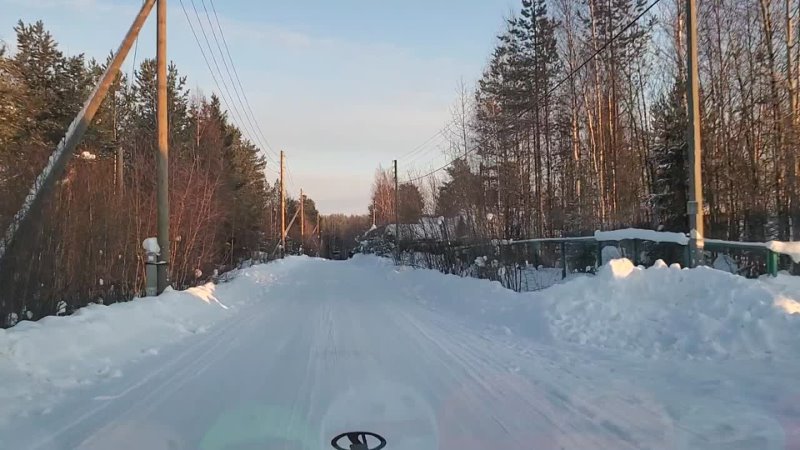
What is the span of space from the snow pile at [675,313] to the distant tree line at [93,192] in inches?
402

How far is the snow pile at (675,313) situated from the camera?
7.91 metres

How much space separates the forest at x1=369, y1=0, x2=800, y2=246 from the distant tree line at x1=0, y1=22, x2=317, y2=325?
10.5 m

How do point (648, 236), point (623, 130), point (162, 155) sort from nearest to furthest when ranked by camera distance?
1. point (648, 236)
2. point (162, 155)
3. point (623, 130)

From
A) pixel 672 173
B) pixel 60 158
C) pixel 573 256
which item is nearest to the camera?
pixel 60 158

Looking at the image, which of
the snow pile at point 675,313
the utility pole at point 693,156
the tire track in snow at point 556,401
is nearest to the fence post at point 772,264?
the snow pile at point 675,313

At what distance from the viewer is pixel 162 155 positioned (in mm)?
15758

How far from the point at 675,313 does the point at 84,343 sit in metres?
9.07

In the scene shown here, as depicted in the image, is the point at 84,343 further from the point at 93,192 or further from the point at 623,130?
the point at 623,130

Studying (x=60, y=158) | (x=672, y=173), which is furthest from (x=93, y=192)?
(x=672, y=173)

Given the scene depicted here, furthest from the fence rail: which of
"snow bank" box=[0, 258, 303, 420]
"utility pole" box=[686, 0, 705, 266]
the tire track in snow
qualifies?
"snow bank" box=[0, 258, 303, 420]

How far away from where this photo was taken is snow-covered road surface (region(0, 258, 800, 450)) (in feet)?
16.7

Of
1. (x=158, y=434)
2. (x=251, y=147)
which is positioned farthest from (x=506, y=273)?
(x=251, y=147)

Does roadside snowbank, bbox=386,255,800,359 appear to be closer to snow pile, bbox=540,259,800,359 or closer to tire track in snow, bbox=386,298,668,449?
snow pile, bbox=540,259,800,359

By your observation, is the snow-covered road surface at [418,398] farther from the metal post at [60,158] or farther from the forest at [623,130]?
the forest at [623,130]
